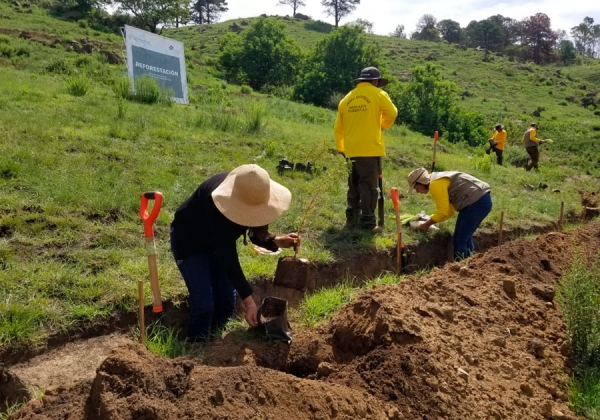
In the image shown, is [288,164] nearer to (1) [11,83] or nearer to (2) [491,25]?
(1) [11,83]

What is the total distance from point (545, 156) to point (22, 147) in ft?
73.9

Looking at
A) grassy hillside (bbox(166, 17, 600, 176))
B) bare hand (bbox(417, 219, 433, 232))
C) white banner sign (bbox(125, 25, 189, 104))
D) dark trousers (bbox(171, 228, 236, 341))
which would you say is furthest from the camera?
grassy hillside (bbox(166, 17, 600, 176))

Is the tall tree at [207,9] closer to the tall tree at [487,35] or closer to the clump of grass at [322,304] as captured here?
the tall tree at [487,35]

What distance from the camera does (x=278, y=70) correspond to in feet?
109

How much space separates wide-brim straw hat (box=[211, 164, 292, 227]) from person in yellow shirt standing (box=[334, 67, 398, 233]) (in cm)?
319

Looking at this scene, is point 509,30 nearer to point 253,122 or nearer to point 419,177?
point 253,122

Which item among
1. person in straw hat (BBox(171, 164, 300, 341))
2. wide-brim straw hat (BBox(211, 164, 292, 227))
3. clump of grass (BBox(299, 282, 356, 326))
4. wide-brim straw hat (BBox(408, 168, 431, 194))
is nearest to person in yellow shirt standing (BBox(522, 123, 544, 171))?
wide-brim straw hat (BBox(408, 168, 431, 194))

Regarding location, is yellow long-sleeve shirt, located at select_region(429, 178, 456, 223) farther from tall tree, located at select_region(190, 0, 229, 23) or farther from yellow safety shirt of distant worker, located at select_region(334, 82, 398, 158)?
tall tree, located at select_region(190, 0, 229, 23)

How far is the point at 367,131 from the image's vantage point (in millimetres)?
6406

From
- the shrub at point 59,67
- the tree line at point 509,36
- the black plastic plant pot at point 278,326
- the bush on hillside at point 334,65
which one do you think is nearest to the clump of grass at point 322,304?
the black plastic plant pot at point 278,326

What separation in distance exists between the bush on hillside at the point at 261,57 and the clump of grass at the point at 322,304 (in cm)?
2802

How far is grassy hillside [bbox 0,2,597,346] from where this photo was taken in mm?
4375

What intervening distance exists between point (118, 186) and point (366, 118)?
3141mm

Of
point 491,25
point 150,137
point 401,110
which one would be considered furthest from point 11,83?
point 491,25
